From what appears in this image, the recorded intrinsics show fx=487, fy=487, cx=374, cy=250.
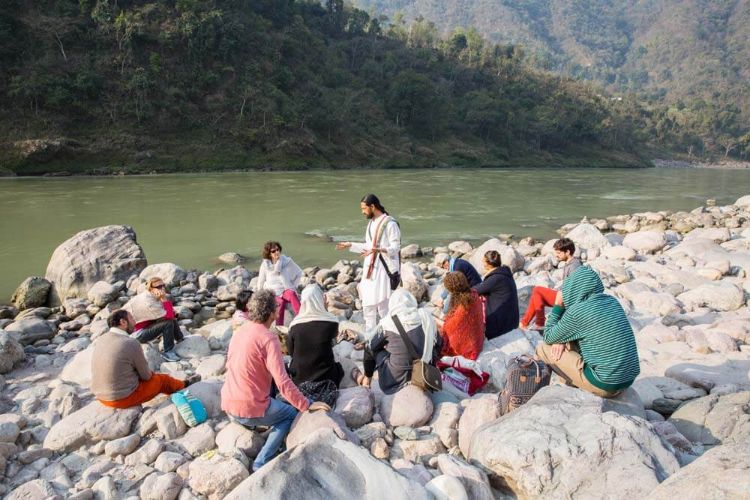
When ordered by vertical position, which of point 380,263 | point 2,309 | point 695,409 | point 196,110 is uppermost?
point 196,110

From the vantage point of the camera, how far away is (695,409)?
152 inches

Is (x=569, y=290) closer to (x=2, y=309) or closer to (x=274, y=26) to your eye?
(x=2, y=309)

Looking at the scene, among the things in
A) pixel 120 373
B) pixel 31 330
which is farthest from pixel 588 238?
pixel 31 330

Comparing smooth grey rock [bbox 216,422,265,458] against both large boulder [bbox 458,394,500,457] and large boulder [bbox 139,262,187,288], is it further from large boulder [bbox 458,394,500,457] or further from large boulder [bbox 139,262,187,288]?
large boulder [bbox 139,262,187,288]

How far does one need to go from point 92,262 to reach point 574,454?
352 inches

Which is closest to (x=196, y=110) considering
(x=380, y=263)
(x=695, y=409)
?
(x=380, y=263)

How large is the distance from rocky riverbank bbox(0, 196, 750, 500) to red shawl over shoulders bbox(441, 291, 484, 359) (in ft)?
0.68

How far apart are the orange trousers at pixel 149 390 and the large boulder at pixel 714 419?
4.27m

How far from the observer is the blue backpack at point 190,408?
3951 mm

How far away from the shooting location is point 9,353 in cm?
557

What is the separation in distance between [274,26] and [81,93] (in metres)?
30.3

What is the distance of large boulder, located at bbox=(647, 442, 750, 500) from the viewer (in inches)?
89.0

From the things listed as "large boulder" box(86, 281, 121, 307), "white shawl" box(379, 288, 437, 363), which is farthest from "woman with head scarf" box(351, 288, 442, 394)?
"large boulder" box(86, 281, 121, 307)

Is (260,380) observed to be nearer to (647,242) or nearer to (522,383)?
(522,383)
